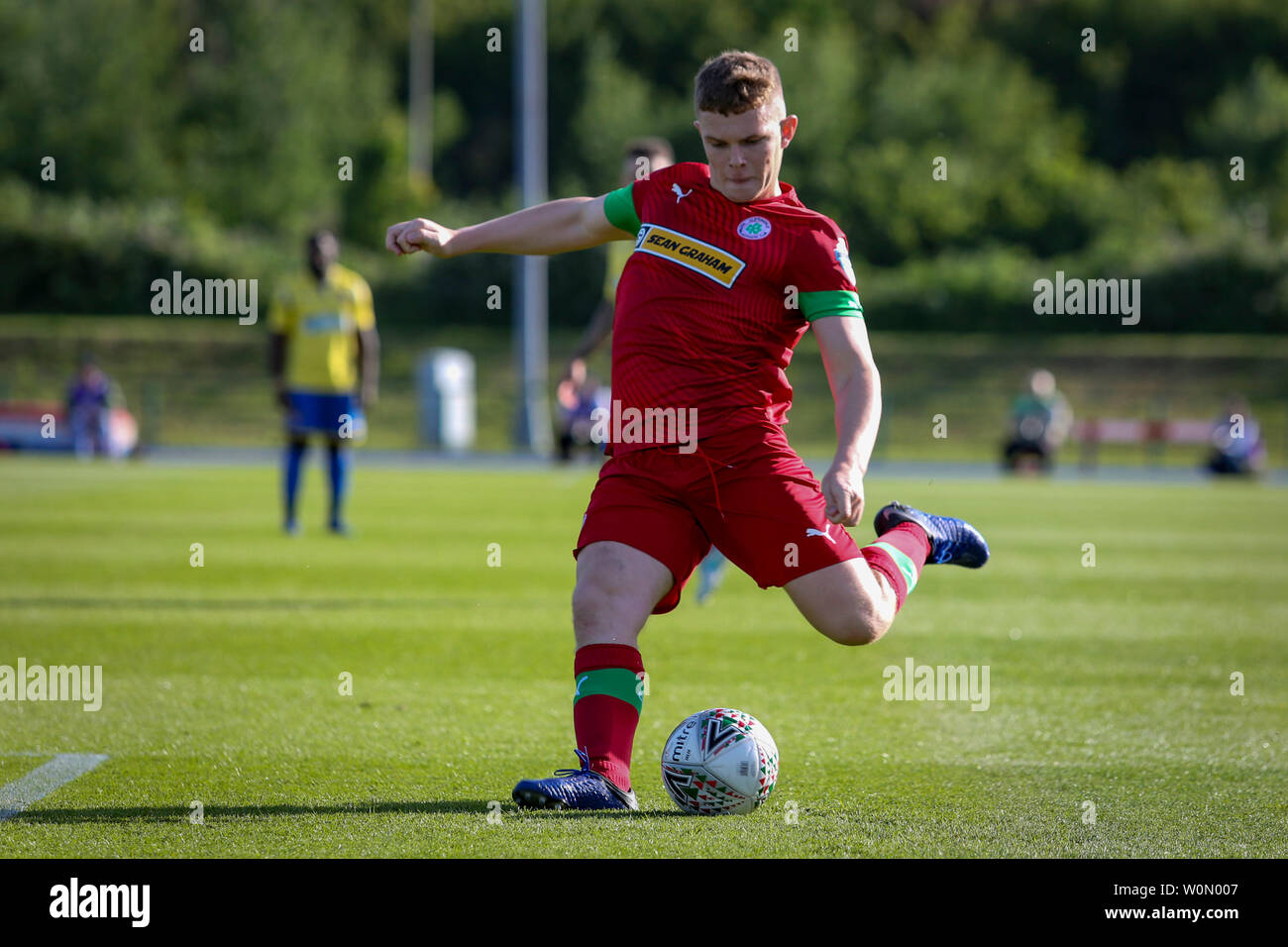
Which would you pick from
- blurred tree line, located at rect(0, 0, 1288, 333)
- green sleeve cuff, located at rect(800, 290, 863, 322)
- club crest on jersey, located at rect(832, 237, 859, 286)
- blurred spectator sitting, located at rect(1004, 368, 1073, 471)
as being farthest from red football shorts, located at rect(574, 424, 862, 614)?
blurred tree line, located at rect(0, 0, 1288, 333)

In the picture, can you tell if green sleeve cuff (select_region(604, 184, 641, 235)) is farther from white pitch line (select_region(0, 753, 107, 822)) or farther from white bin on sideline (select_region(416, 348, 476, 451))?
white bin on sideline (select_region(416, 348, 476, 451))

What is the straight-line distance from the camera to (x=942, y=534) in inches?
229

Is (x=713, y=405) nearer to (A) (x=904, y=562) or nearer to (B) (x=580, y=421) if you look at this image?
(A) (x=904, y=562)

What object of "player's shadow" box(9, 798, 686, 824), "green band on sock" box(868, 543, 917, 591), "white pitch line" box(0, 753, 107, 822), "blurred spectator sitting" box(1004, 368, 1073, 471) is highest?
"blurred spectator sitting" box(1004, 368, 1073, 471)

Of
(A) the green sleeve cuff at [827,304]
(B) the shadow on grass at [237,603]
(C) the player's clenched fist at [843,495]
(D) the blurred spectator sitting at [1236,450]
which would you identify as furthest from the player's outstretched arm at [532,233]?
(D) the blurred spectator sitting at [1236,450]

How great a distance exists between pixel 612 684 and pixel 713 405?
87 cm

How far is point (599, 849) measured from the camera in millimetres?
4047

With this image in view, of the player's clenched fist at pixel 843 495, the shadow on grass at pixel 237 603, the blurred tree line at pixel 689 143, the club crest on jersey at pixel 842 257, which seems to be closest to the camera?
the player's clenched fist at pixel 843 495

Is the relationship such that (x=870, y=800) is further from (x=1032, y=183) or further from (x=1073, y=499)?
(x=1032, y=183)

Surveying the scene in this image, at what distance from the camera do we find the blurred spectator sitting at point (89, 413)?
28.4 metres

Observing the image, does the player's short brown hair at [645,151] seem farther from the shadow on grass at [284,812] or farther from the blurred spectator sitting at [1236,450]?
the blurred spectator sitting at [1236,450]

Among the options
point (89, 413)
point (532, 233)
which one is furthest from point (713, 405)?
point (89, 413)

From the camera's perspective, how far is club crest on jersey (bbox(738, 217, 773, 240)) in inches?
185
